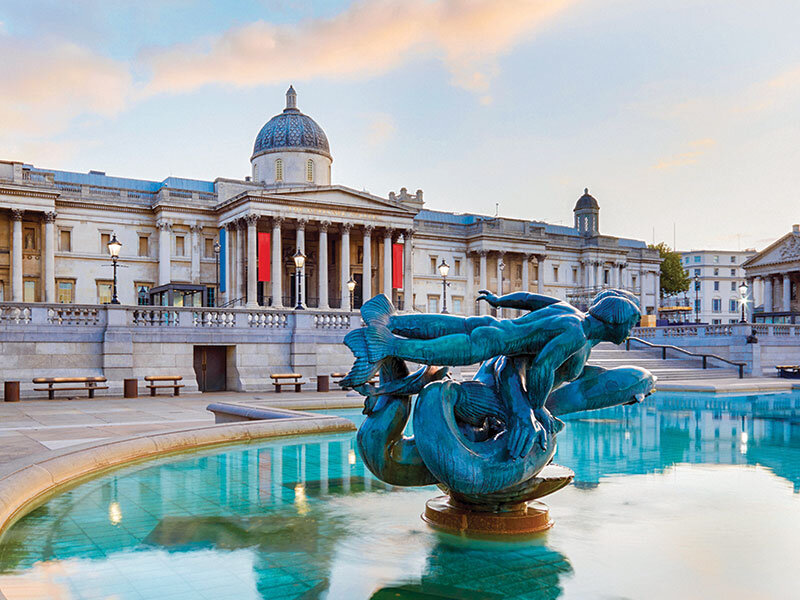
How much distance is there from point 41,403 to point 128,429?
8533 mm

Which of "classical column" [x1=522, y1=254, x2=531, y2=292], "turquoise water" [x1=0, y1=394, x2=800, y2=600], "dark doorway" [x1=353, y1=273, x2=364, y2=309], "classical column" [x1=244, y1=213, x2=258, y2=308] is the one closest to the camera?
"turquoise water" [x1=0, y1=394, x2=800, y2=600]

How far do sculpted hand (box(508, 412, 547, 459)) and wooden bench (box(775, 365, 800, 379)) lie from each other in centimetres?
3419

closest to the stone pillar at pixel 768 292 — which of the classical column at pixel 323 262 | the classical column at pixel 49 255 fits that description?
the classical column at pixel 323 262

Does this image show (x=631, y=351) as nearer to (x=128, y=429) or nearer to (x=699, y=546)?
(x=128, y=429)

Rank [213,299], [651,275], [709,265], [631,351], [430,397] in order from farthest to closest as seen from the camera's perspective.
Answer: [709,265]
[651,275]
[213,299]
[631,351]
[430,397]

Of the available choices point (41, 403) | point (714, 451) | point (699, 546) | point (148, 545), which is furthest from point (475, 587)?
point (41, 403)

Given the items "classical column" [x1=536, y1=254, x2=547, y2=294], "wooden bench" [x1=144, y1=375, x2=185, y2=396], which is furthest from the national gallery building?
"wooden bench" [x1=144, y1=375, x2=185, y2=396]

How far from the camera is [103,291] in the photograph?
60.0 meters

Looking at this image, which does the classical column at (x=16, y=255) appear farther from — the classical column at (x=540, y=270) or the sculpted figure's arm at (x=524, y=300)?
the sculpted figure's arm at (x=524, y=300)

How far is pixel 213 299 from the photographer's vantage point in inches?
2491

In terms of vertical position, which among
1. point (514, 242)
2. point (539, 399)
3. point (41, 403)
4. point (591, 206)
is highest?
point (591, 206)

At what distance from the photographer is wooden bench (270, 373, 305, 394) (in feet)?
85.5

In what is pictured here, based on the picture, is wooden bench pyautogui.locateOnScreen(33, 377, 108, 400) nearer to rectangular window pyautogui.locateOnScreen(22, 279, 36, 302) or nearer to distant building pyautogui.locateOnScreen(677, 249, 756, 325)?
rectangular window pyautogui.locateOnScreen(22, 279, 36, 302)

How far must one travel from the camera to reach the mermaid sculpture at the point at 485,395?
20.9 ft
